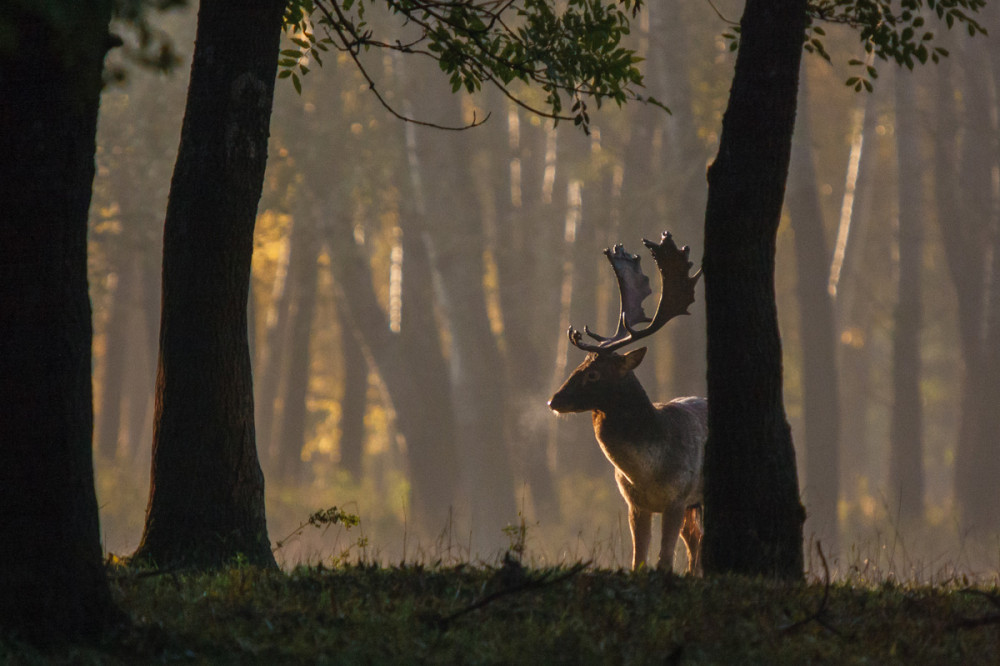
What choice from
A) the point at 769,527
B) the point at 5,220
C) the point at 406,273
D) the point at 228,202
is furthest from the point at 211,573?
the point at 406,273

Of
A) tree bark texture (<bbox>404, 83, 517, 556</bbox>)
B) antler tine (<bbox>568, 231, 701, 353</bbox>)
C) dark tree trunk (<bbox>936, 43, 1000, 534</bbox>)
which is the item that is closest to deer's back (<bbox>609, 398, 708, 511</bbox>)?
antler tine (<bbox>568, 231, 701, 353</bbox>)

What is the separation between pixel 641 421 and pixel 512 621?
192 inches

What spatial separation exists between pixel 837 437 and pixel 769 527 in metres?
16.8

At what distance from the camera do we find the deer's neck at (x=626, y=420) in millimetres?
10891

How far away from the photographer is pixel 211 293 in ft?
26.7

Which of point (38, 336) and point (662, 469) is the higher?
point (38, 336)

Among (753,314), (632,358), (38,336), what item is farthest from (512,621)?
(632,358)

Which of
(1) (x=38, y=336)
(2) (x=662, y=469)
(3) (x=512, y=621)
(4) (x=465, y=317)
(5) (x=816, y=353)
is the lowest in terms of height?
(3) (x=512, y=621)

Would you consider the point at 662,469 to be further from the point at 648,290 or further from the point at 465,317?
the point at 465,317

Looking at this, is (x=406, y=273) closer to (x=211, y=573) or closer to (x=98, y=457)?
(x=98, y=457)

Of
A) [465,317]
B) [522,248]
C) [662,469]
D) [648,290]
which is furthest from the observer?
[522,248]

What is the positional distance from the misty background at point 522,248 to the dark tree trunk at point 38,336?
18045 mm

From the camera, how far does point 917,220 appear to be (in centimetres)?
2659

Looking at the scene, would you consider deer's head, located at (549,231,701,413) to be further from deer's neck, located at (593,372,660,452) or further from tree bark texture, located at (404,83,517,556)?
tree bark texture, located at (404,83,517,556)
